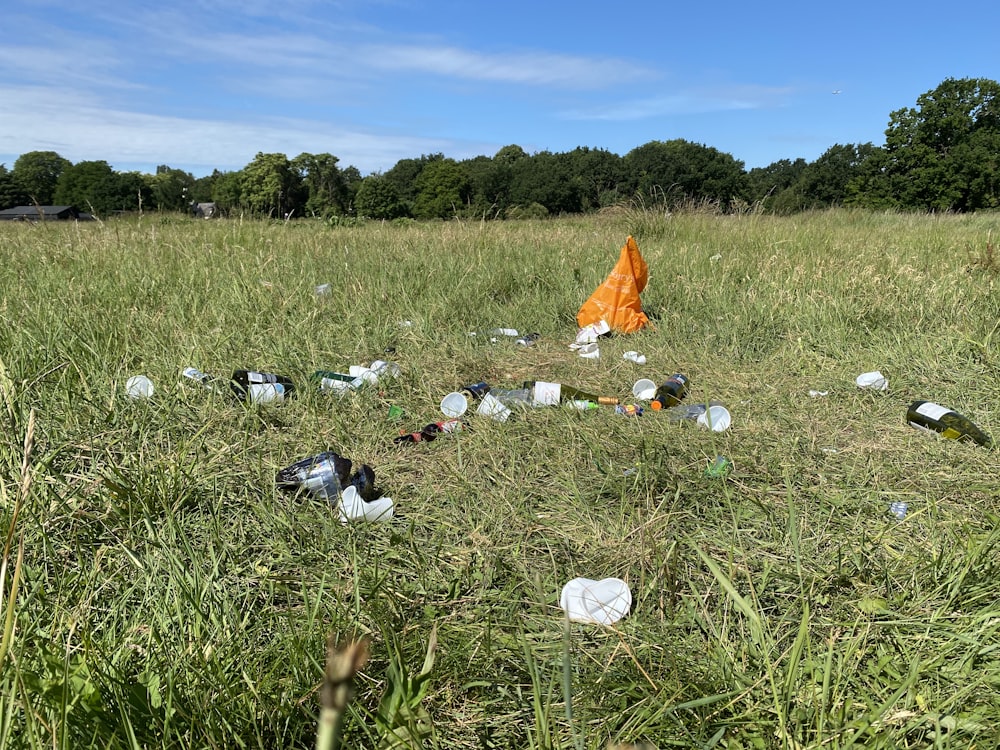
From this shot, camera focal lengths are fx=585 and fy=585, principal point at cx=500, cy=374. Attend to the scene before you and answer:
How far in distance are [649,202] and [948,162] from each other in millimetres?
36935

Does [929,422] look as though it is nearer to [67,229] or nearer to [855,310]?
[855,310]

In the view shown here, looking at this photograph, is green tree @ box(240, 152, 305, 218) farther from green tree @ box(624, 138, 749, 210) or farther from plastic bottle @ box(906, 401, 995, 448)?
plastic bottle @ box(906, 401, 995, 448)

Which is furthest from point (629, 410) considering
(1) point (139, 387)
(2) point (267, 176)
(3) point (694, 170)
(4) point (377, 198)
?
(2) point (267, 176)

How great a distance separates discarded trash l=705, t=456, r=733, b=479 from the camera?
75.9 inches

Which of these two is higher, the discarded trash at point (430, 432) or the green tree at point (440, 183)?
the green tree at point (440, 183)

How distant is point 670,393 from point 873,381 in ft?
3.31

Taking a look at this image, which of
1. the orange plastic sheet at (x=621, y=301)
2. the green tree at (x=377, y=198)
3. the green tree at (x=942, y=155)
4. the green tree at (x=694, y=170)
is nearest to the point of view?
the orange plastic sheet at (x=621, y=301)

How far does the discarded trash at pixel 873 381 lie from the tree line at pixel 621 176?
20476 millimetres

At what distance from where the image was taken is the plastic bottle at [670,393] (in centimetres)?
261

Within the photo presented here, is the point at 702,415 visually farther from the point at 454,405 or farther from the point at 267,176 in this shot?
the point at 267,176

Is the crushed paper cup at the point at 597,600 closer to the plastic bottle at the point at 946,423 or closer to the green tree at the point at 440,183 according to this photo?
the plastic bottle at the point at 946,423

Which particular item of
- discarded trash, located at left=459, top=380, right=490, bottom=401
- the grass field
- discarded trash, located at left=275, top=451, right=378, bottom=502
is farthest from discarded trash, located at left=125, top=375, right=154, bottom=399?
discarded trash, located at left=459, top=380, right=490, bottom=401

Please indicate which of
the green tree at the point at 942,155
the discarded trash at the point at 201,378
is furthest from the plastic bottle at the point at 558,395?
the green tree at the point at 942,155

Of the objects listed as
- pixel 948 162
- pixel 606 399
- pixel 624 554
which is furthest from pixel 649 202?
pixel 948 162
